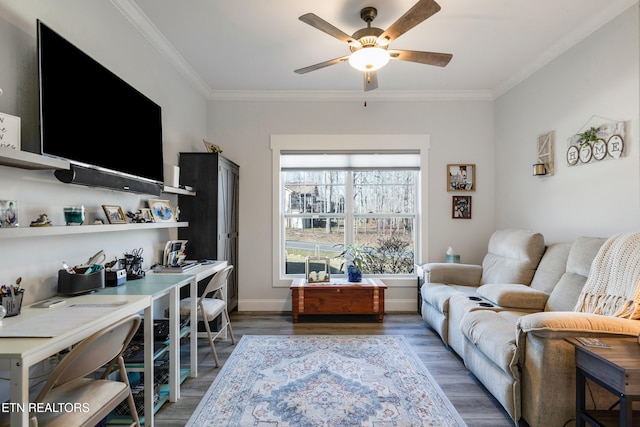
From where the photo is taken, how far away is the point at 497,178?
413 cm

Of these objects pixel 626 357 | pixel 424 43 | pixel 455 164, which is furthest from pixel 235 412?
pixel 455 164

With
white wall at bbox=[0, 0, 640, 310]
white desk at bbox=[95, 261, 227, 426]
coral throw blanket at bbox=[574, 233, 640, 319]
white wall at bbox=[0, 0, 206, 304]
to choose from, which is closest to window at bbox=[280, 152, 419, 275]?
white wall at bbox=[0, 0, 640, 310]

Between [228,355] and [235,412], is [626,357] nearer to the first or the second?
[235,412]

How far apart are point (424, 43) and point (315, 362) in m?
3.02

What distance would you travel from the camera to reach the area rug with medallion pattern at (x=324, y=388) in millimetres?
1995

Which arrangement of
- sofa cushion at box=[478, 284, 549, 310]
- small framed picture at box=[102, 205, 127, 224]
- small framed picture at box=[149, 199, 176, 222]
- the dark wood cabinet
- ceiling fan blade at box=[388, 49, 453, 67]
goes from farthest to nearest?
the dark wood cabinet → small framed picture at box=[149, 199, 176, 222] → sofa cushion at box=[478, 284, 549, 310] → ceiling fan blade at box=[388, 49, 453, 67] → small framed picture at box=[102, 205, 127, 224]

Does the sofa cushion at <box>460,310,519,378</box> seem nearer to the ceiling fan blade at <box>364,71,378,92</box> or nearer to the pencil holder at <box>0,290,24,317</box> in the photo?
the ceiling fan blade at <box>364,71,378,92</box>

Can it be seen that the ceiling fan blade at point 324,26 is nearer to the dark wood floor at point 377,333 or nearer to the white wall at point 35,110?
the white wall at point 35,110

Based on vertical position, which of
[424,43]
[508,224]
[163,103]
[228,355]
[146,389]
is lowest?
[228,355]

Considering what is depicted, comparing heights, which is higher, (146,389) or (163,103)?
(163,103)

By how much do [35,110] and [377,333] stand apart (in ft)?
10.8

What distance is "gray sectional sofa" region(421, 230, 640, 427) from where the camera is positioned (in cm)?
175

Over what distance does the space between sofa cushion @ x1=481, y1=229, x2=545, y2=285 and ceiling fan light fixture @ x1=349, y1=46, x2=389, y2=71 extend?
2131mm

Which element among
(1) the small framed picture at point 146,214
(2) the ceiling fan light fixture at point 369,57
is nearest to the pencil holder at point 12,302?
(1) the small framed picture at point 146,214
